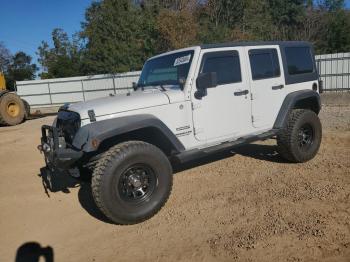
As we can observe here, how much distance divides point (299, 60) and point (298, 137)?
1.36 metres

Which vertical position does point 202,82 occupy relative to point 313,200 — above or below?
above

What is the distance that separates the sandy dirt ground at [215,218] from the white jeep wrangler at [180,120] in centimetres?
38

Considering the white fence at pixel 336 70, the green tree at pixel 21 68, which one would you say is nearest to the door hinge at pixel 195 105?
the white fence at pixel 336 70

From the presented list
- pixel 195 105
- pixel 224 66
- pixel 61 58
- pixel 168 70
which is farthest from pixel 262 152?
pixel 61 58

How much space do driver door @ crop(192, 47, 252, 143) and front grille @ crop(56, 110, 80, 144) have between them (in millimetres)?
1545

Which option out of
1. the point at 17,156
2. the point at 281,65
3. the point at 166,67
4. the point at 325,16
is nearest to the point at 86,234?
the point at 166,67

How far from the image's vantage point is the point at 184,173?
20.1 feet

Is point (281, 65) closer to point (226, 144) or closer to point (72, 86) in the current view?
point (226, 144)

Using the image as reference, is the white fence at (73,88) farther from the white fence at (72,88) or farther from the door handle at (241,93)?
the door handle at (241,93)

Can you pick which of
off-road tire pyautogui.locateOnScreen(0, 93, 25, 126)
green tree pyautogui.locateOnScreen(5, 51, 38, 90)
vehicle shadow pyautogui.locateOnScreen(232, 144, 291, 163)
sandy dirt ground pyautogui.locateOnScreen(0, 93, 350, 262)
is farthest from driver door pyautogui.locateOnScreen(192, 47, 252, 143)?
green tree pyautogui.locateOnScreen(5, 51, 38, 90)

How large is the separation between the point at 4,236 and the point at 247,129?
3672 mm

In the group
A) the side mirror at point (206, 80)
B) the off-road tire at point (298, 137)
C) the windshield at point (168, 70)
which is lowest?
the off-road tire at point (298, 137)

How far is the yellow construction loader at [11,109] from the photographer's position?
13.9 meters

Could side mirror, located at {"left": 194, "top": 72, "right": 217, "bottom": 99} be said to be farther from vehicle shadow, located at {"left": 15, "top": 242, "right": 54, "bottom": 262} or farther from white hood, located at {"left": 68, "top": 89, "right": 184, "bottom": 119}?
vehicle shadow, located at {"left": 15, "top": 242, "right": 54, "bottom": 262}
